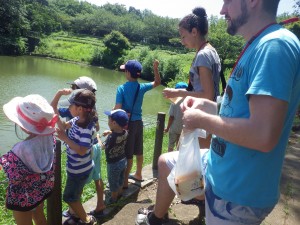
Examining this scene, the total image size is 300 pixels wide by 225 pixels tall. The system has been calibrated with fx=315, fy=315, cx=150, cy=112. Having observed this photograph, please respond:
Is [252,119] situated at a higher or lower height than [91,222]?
higher

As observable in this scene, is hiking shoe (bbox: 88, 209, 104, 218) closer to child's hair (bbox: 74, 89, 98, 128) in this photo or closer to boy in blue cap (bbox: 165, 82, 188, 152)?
child's hair (bbox: 74, 89, 98, 128)

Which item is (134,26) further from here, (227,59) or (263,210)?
(263,210)

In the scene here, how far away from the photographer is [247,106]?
1489 millimetres

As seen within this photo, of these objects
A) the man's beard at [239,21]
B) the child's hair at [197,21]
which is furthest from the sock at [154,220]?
the child's hair at [197,21]

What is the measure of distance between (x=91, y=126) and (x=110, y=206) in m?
1.15

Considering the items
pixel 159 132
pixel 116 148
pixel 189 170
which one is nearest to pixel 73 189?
pixel 116 148

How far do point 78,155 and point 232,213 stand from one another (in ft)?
6.01

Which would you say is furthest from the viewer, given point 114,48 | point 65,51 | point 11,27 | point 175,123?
point 65,51

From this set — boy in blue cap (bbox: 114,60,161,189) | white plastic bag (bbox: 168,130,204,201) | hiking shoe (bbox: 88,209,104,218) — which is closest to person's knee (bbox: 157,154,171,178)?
white plastic bag (bbox: 168,130,204,201)

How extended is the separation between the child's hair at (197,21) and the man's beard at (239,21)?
1.27m

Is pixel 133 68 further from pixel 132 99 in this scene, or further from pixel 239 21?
pixel 239 21

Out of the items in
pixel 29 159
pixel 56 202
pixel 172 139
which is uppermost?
pixel 29 159

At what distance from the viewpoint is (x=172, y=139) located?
5363mm

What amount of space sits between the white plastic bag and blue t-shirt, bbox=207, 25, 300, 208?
0.62ft
